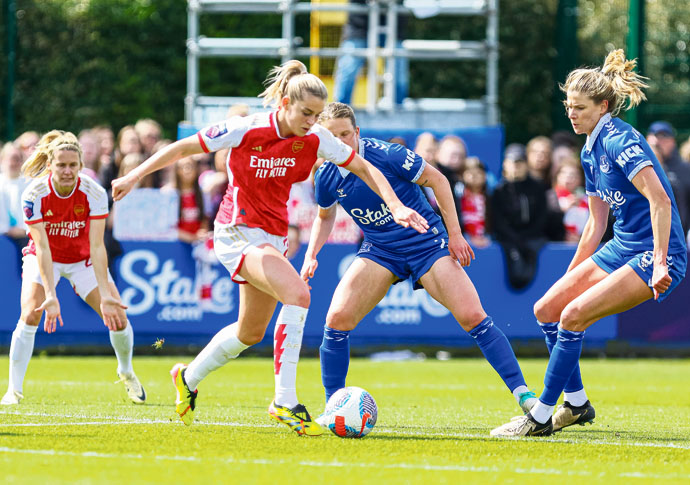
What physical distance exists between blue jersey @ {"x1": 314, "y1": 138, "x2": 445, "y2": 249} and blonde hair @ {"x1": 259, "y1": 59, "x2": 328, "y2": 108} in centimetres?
77

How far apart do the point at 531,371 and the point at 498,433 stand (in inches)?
224

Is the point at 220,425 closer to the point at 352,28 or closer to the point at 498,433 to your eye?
the point at 498,433

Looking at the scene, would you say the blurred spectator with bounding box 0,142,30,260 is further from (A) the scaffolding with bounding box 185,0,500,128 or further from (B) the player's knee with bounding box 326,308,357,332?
(B) the player's knee with bounding box 326,308,357,332

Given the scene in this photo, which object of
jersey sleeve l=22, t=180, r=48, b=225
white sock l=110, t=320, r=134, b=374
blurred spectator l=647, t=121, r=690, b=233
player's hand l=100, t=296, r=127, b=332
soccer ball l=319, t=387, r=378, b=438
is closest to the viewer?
soccer ball l=319, t=387, r=378, b=438

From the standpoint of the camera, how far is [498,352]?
7898 millimetres

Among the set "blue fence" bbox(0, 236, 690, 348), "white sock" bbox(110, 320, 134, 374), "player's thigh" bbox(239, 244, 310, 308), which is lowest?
"blue fence" bbox(0, 236, 690, 348)

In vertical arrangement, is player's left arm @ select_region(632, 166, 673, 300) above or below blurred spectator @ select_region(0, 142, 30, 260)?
above

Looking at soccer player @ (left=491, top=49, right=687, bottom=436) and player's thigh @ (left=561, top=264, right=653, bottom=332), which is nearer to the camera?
soccer player @ (left=491, top=49, right=687, bottom=436)

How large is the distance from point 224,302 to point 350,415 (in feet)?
24.4

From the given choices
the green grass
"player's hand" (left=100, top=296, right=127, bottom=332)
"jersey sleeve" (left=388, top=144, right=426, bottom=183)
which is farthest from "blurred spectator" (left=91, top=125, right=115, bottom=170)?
"jersey sleeve" (left=388, top=144, right=426, bottom=183)

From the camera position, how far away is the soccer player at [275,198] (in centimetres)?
723

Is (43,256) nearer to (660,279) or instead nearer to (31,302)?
(31,302)

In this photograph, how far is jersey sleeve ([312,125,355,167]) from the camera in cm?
740

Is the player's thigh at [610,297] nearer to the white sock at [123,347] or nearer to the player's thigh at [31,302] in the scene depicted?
the white sock at [123,347]
